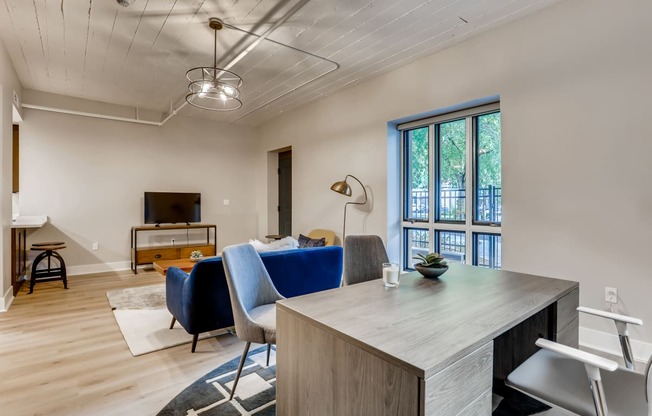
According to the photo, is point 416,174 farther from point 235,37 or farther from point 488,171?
point 235,37

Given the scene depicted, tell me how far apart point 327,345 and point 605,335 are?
2.64m

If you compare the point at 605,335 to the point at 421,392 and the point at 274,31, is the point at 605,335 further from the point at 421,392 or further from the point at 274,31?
the point at 274,31

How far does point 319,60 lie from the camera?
3850 mm

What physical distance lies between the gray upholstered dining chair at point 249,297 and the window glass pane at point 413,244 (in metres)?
2.43

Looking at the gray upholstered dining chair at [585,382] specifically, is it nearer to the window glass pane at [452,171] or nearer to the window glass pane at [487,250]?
the window glass pane at [487,250]

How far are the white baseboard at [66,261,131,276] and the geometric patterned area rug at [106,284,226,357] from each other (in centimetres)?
157

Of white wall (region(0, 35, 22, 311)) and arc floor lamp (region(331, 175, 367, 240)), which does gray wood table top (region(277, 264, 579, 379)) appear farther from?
white wall (region(0, 35, 22, 311))

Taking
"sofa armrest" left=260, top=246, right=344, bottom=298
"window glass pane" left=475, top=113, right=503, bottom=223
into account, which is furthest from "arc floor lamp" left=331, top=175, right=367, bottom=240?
"window glass pane" left=475, top=113, right=503, bottom=223

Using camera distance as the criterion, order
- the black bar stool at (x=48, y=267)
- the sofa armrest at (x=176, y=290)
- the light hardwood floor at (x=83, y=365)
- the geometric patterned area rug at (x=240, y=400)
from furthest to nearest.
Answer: the black bar stool at (x=48, y=267) < the sofa armrest at (x=176, y=290) < the light hardwood floor at (x=83, y=365) < the geometric patterned area rug at (x=240, y=400)

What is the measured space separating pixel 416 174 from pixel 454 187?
60 centimetres

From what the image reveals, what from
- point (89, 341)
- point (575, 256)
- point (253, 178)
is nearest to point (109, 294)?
point (89, 341)

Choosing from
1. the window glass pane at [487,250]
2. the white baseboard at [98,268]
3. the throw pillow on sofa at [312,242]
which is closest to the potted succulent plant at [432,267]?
the window glass pane at [487,250]

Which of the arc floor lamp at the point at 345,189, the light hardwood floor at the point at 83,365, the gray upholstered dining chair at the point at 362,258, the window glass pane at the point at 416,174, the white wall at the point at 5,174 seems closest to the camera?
the light hardwood floor at the point at 83,365

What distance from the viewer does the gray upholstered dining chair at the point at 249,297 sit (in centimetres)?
188
